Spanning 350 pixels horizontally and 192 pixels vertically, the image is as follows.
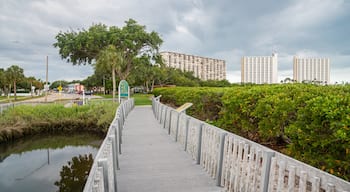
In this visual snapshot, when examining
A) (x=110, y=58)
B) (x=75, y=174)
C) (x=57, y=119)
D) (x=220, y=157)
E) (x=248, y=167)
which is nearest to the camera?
(x=248, y=167)

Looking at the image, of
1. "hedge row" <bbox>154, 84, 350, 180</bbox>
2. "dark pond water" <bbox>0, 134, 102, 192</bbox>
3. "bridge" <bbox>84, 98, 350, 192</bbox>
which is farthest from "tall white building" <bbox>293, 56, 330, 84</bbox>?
"dark pond water" <bbox>0, 134, 102, 192</bbox>

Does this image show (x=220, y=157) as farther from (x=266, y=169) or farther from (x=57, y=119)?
(x=57, y=119)

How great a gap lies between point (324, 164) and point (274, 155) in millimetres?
1158

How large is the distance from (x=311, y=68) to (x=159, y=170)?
38.1ft

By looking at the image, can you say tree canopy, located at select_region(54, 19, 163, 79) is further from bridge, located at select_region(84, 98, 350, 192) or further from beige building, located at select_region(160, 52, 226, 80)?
beige building, located at select_region(160, 52, 226, 80)

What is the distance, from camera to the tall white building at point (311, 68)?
12.7m

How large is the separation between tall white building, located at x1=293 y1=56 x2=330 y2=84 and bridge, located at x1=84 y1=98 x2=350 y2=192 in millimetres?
8978

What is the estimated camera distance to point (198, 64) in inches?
4360

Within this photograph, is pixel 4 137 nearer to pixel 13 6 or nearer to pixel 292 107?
pixel 13 6

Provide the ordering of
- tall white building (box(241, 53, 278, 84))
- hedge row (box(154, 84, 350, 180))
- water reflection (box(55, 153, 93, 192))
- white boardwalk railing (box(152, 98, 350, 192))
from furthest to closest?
1. tall white building (box(241, 53, 278, 84))
2. water reflection (box(55, 153, 93, 192))
3. hedge row (box(154, 84, 350, 180))
4. white boardwalk railing (box(152, 98, 350, 192))

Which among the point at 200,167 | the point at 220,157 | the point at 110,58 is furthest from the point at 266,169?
the point at 110,58

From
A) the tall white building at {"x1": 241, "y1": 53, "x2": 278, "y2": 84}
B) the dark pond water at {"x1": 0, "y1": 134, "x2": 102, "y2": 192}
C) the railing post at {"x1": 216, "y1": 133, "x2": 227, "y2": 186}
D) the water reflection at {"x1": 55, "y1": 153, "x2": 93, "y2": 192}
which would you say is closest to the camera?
the railing post at {"x1": 216, "y1": 133, "x2": 227, "y2": 186}

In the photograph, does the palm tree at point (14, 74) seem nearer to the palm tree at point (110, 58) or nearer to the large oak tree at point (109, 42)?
the large oak tree at point (109, 42)

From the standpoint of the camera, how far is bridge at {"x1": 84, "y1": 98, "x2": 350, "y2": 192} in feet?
8.32
